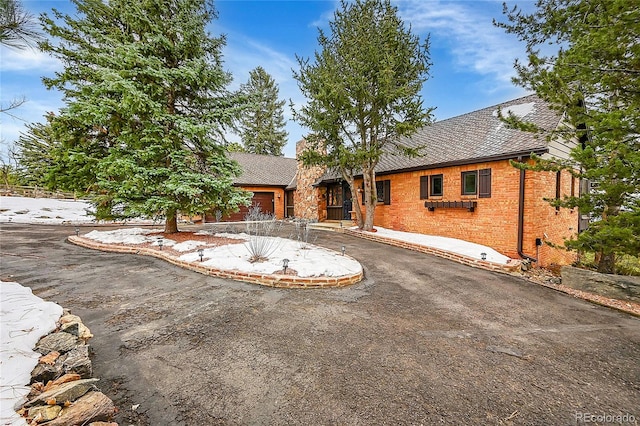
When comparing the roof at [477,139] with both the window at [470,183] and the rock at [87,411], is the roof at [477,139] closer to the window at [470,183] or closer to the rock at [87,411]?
the window at [470,183]

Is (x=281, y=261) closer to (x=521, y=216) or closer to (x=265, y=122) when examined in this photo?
(x=521, y=216)

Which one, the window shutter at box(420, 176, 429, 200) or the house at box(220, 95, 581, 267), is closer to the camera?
the house at box(220, 95, 581, 267)

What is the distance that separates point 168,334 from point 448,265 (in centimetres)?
666

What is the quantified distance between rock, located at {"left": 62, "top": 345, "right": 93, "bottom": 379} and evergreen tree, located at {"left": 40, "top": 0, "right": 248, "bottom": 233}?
18.6 ft

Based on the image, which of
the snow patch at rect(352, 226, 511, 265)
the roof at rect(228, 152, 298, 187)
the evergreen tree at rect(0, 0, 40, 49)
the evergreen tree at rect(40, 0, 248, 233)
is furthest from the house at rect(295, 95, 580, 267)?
the roof at rect(228, 152, 298, 187)

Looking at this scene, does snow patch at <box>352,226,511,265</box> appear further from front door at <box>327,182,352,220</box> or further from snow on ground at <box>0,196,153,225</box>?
snow on ground at <box>0,196,153,225</box>

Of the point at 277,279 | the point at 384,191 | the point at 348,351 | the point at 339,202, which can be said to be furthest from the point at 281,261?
the point at 339,202

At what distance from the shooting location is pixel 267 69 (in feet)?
117

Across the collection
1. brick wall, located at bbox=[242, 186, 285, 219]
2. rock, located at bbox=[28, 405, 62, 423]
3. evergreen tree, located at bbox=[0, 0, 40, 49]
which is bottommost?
rock, located at bbox=[28, 405, 62, 423]

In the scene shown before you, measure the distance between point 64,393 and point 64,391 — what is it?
16mm

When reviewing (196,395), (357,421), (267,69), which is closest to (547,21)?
(357,421)

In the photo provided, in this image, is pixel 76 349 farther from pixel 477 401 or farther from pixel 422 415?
pixel 477 401

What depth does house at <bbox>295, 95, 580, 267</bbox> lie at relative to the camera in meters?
8.00

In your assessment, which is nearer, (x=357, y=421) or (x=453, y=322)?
(x=357, y=421)
